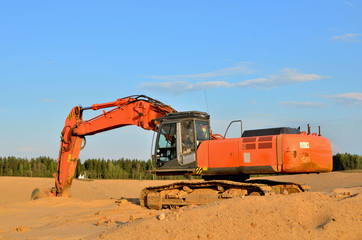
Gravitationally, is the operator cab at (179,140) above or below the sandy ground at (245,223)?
above

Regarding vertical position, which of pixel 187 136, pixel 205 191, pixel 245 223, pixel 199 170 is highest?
pixel 187 136

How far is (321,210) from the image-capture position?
8.48 meters

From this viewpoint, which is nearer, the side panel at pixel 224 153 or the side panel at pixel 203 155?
the side panel at pixel 224 153

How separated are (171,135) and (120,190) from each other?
17.7 m

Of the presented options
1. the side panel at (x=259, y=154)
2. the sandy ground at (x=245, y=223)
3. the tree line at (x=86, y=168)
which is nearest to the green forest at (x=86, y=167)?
the tree line at (x=86, y=168)

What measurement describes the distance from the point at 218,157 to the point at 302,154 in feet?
8.65

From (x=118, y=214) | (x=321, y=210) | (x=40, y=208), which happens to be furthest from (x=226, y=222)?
(x=40, y=208)

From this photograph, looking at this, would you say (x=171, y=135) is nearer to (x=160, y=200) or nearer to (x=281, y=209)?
(x=160, y=200)

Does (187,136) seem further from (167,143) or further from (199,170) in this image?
(199,170)

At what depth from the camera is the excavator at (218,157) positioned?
13688 mm

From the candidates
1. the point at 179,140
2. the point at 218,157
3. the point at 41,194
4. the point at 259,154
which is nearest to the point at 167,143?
the point at 179,140

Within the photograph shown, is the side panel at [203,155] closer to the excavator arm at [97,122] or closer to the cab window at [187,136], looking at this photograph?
the cab window at [187,136]

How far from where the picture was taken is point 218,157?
1438 cm

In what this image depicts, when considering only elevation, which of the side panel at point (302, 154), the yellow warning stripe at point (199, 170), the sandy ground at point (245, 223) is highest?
the side panel at point (302, 154)
